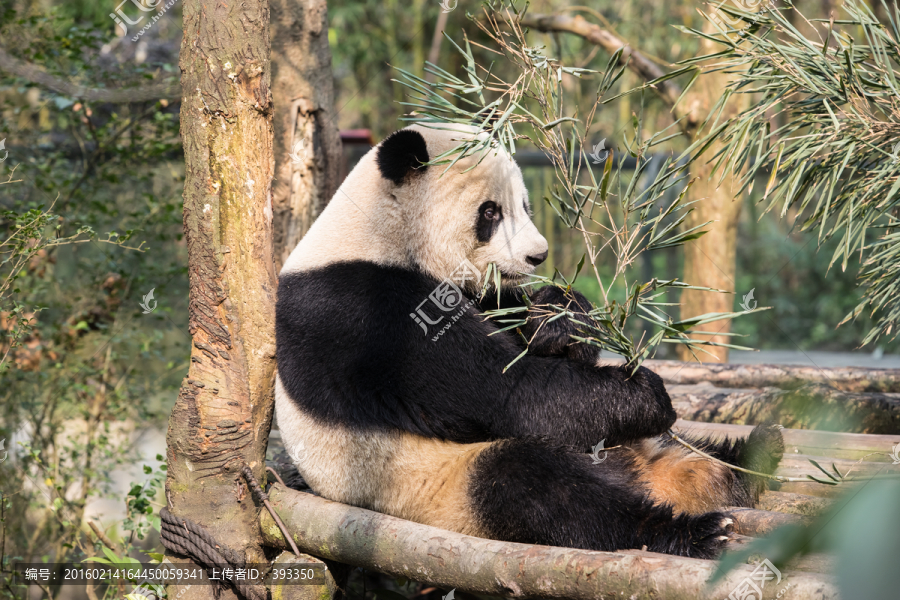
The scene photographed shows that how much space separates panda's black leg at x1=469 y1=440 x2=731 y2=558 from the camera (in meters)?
1.88

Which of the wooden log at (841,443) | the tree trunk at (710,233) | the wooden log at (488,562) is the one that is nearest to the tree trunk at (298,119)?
the wooden log at (488,562)

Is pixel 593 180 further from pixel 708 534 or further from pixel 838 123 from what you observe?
pixel 708 534

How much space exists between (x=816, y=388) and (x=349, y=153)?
3732 millimetres

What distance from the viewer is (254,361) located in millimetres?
2318

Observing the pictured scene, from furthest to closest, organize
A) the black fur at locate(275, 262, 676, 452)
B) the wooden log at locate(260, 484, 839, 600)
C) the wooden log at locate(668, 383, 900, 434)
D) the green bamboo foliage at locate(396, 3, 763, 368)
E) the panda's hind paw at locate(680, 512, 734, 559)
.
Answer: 1. the wooden log at locate(668, 383, 900, 434)
2. the black fur at locate(275, 262, 676, 452)
3. the green bamboo foliage at locate(396, 3, 763, 368)
4. the panda's hind paw at locate(680, 512, 734, 559)
5. the wooden log at locate(260, 484, 839, 600)

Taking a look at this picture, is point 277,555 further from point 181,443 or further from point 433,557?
point 433,557

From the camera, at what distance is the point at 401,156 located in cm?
237

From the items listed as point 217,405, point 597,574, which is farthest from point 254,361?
point 597,574

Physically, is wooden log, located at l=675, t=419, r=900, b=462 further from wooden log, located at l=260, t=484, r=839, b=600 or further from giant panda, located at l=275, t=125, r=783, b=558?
wooden log, located at l=260, t=484, r=839, b=600

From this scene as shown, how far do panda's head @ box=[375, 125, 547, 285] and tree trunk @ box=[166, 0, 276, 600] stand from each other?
48 cm

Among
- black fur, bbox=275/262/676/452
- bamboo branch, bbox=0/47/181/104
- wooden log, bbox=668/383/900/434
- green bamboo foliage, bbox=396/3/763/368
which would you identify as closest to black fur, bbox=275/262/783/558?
black fur, bbox=275/262/676/452

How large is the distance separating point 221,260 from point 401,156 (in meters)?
0.71

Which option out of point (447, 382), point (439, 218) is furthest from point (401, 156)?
point (447, 382)

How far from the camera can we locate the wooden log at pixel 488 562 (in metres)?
1.43
